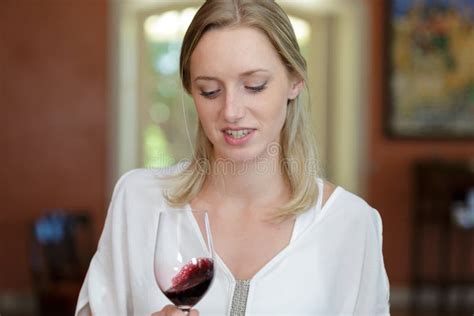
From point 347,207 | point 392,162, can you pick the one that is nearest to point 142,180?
point 347,207

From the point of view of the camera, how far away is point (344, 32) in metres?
6.70

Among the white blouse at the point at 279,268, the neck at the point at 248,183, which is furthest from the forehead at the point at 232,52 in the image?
the white blouse at the point at 279,268

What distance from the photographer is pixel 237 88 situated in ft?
5.60

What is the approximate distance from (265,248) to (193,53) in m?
0.46

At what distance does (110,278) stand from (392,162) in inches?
197

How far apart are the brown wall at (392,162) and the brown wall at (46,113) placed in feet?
6.92

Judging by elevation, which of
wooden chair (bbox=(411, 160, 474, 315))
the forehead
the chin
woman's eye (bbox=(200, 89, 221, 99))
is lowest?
wooden chair (bbox=(411, 160, 474, 315))

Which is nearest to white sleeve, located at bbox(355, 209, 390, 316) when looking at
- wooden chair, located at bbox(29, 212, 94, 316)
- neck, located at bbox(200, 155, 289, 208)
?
neck, located at bbox(200, 155, 289, 208)

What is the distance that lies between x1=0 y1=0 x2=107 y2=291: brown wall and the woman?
4.42 metres

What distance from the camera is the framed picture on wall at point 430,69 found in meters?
6.56

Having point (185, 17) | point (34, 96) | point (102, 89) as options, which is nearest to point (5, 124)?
point (34, 96)

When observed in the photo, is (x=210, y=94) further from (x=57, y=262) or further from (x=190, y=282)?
(x=57, y=262)

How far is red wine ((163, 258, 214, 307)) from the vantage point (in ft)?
4.92

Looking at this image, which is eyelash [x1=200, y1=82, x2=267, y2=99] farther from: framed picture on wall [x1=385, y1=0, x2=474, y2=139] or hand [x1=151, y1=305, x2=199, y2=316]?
framed picture on wall [x1=385, y1=0, x2=474, y2=139]
